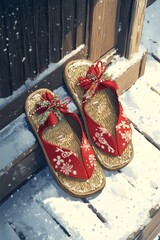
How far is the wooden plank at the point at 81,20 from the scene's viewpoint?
8.99 ft

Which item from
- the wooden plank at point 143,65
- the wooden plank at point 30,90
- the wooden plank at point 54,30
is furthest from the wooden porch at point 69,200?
the wooden plank at point 143,65

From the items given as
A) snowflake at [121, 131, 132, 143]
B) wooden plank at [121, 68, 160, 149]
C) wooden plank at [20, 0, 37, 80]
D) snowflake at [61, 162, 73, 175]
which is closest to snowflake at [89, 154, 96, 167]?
snowflake at [61, 162, 73, 175]

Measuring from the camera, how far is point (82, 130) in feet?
9.67

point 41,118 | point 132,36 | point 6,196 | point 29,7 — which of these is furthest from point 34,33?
point 6,196

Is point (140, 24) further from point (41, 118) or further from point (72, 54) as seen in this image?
point (41, 118)

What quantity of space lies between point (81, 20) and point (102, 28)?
0.70 feet

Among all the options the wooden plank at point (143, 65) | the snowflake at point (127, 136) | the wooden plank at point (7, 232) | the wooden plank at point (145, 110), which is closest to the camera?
the wooden plank at point (7, 232)

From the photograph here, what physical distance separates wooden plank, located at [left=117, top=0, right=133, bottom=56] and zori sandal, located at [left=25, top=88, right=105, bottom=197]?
0.59 m

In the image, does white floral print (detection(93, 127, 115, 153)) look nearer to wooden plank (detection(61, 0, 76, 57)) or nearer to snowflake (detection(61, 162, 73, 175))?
snowflake (detection(61, 162, 73, 175))

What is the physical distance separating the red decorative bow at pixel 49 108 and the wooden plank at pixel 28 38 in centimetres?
17

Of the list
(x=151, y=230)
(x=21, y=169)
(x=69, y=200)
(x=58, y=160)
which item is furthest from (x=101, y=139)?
(x=151, y=230)

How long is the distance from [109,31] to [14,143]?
3.07 feet

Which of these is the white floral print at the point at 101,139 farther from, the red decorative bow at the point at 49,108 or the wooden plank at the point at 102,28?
the wooden plank at the point at 102,28

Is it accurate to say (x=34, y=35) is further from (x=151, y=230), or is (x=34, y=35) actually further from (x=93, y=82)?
(x=151, y=230)
